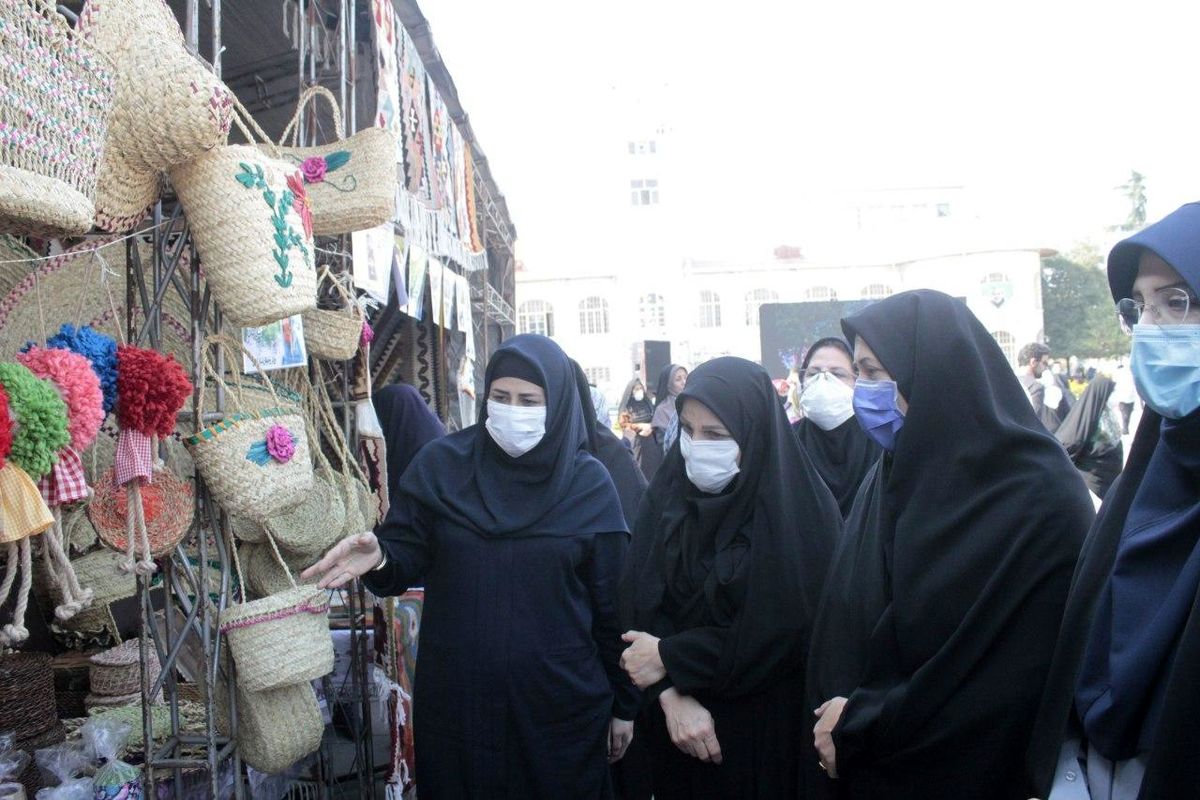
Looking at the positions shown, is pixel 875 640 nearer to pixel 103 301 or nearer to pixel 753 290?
Result: pixel 103 301

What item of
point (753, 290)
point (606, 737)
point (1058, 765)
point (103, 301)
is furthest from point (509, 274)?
point (753, 290)

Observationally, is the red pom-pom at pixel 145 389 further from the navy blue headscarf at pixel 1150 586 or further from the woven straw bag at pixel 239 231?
the navy blue headscarf at pixel 1150 586

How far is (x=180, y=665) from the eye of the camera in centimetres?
291

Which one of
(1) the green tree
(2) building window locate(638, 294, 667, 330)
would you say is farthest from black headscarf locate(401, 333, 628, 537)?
(1) the green tree

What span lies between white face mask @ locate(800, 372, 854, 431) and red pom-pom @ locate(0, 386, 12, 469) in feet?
9.26

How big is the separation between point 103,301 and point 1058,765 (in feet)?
9.15

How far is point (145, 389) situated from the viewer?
1.82 meters

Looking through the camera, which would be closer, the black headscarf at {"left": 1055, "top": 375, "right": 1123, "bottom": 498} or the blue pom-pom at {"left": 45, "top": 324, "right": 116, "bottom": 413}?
the blue pom-pom at {"left": 45, "top": 324, "right": 116, "bottom": 413}

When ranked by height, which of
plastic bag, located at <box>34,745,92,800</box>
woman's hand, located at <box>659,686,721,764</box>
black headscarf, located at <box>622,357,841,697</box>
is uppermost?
black headscarf, located at <box>622,357,841,697</box>

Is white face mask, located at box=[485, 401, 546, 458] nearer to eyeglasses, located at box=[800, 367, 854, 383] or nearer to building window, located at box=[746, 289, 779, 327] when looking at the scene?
eyeglasses, located at box=[800, 367, 854, 383]

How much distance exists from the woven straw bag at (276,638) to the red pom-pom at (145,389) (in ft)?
1.86

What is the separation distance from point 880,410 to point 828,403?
1.65 m

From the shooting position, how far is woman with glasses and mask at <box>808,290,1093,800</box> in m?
1.62

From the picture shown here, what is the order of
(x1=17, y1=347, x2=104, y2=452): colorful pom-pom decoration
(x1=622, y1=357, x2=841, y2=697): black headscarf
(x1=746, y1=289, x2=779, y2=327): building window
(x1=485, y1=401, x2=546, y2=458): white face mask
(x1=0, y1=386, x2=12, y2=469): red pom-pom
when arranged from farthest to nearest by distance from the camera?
(x1=746, y1=289, x2=779, y2=327): building window, (x1=485, y1=401, x2=546, y2=458): white face mask, (x1=622, y1=357, x2=841, y2=697): black headscarf, (x1=17, y1=347, x2=104, y2=452): colorful pom-pom decoration, (x1=0, y1=386, x2=12, y2=469): red pom-pom
